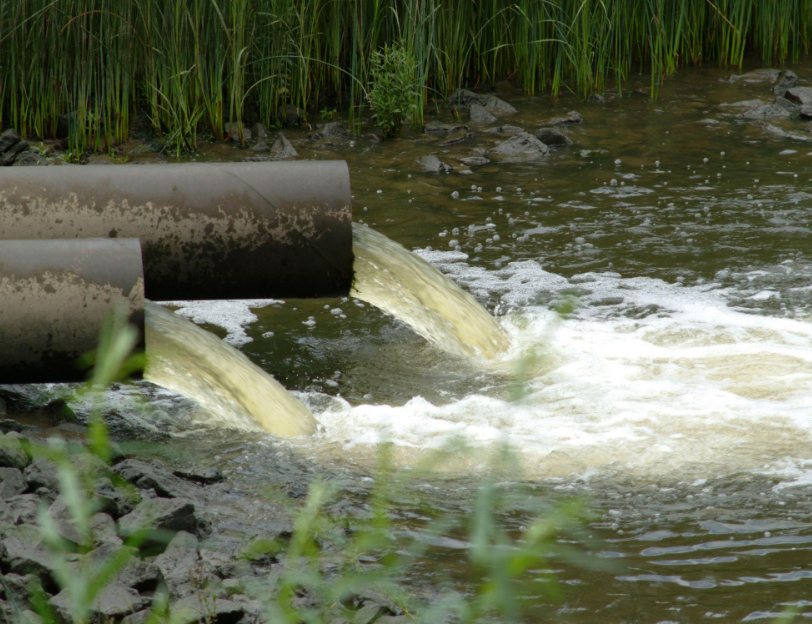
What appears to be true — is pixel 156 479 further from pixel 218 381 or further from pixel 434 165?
pixel 434 165

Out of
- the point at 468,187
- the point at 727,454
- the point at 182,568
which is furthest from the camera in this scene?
the point at 468,187

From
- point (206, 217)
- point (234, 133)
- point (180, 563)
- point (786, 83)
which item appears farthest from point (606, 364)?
point (786, 83)

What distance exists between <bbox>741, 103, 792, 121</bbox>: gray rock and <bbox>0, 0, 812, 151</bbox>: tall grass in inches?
40.6

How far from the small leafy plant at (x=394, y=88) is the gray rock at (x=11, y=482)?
5.97m

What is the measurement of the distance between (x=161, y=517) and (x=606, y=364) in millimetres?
2476

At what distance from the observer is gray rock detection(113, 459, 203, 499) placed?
293cm

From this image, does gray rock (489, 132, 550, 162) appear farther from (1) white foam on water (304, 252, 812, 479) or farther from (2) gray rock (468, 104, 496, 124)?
(1) white foam on water (304, 252, 812, 479)

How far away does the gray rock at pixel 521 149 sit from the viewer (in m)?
8.13

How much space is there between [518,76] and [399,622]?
8.47 meters

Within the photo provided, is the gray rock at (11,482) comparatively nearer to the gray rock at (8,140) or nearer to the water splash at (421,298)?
the water splash at (421,298)

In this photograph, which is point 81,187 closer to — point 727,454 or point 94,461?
point 94,461

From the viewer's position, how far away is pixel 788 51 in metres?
11.3

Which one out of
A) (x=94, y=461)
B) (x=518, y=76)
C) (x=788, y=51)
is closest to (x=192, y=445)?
(x=94, y=461)

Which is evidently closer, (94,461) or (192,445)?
(94,461)
